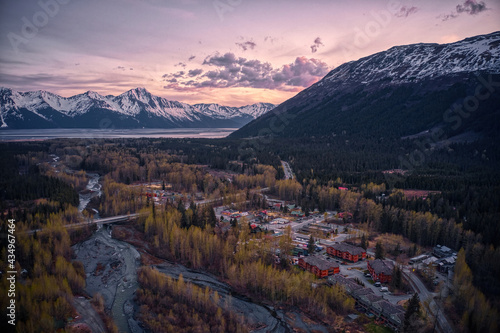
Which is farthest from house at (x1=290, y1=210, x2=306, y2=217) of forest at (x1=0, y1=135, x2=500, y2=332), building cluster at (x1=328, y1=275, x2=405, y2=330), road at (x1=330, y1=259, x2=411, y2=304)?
building cluster at (x1=328, y1=275, x2=405, y2=330)

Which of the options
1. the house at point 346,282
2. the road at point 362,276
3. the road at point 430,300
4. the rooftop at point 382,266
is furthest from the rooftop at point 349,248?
the house at point 346,282

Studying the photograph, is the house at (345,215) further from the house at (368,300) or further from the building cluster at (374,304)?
the house at (368,300)

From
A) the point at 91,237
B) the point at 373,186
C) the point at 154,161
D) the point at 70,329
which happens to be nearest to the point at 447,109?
the point at 373,186

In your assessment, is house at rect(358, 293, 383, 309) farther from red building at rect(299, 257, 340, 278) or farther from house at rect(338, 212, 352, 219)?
house at rect(338, 212, 352, 219)

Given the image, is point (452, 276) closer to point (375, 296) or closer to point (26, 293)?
point (375, 296)

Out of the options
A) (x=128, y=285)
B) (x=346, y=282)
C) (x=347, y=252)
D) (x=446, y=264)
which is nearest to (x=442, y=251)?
(x=446, y=264)

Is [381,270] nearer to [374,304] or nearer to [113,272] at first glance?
[374,304]
